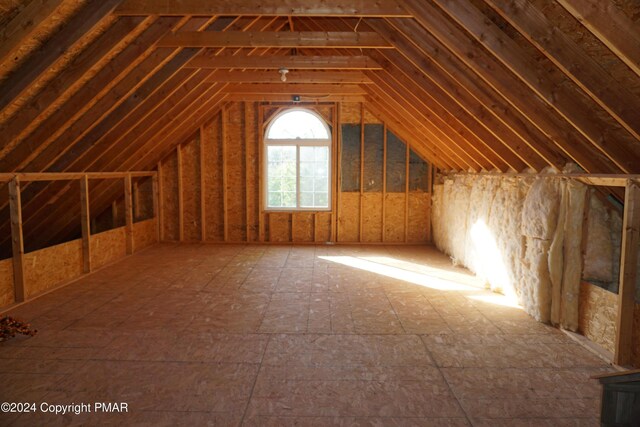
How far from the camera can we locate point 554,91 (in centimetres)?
319

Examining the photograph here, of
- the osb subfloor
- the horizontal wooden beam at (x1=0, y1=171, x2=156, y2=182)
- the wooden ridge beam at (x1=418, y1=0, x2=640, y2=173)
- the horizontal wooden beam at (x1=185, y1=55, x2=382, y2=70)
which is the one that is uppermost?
the horizontal wooden beam at (x1=185, y1=55, x2=382, y2=70)

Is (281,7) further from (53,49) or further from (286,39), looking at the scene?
(53,49)

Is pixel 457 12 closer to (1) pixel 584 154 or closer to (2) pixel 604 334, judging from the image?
(1) pixel 584 154

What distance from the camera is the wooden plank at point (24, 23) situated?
3.10 metres


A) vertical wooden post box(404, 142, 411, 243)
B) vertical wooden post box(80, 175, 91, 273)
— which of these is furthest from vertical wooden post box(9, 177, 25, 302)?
vertical wooden post box(404, 142, 411, 243)

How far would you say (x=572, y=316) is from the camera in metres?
3.88

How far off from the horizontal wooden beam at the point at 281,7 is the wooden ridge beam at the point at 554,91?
0.81 m

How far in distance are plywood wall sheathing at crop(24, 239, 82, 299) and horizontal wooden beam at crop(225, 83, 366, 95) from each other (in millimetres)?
3845

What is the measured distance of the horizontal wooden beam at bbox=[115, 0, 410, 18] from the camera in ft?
13.0

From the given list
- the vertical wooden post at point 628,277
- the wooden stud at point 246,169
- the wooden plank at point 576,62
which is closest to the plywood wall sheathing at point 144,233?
the wooden stud at point 246,169

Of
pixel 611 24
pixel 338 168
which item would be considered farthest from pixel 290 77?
pixel 611 24

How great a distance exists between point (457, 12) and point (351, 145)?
535 cm

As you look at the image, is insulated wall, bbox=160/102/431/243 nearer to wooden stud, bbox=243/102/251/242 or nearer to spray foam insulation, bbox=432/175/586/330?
wooden stud, bbox=243/102/251/242

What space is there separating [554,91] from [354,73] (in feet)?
12.6
